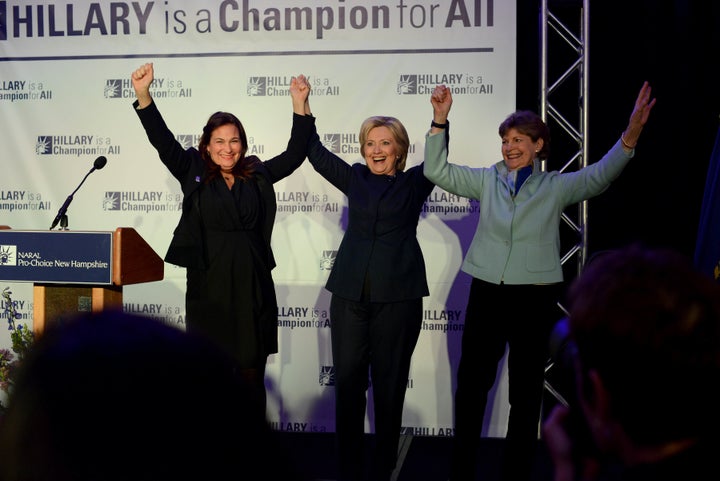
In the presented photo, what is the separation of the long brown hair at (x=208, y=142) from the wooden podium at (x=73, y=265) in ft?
1.59

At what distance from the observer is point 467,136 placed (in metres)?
4.59

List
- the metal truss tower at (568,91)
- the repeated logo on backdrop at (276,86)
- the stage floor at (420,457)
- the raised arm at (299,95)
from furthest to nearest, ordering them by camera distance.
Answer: the repeated logo on backdrop at (276,86) < the metal truss tower at (568,91) < the stage floor at (420,457) < the raised arm at (299,95)

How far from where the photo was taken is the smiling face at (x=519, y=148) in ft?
11.9

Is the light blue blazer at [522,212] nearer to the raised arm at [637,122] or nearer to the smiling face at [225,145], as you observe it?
the raised arm at [637,122]

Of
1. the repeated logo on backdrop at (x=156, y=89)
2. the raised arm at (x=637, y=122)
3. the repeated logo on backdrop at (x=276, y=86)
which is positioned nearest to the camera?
the raised arm at (x=637, y=122)

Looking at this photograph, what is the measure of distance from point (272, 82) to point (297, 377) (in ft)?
5.74

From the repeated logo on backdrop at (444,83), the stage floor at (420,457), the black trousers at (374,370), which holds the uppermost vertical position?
the repeated logo on backdrop at (444,83)

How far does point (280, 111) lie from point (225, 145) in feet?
3.93

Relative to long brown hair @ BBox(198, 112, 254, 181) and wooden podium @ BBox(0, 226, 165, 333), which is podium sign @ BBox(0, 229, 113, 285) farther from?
long brown hair @ BBox(198, 112, 254, 181)

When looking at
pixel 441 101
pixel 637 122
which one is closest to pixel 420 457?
pixel 441 101

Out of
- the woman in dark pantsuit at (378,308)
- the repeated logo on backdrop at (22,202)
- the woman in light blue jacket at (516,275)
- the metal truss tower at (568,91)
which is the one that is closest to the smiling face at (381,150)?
the woman in dark pantsuit at (378,308)

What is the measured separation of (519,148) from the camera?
3625mm

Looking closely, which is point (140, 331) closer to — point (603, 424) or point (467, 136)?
point (603, 424)

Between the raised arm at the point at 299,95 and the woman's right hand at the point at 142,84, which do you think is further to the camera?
the raised arm at the point at 299,95
